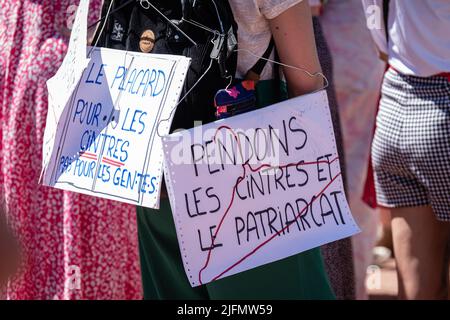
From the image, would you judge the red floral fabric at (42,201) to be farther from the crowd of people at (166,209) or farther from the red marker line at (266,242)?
the red marker line at (266,242)

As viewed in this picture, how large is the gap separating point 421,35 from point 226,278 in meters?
1.07

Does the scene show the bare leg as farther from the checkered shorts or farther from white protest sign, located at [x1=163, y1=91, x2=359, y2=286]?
white protest sign, located at [x1=163, y1=91, x2=359, y2=286]

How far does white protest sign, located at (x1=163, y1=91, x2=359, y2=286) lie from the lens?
7.49ft

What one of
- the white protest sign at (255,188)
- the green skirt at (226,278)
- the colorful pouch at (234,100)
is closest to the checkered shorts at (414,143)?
the green skirt at (226,278)

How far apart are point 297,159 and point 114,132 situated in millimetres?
471

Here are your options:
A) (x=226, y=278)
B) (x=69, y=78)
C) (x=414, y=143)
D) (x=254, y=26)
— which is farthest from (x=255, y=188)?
(x=414, y=143)

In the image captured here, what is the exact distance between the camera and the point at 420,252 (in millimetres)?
3197

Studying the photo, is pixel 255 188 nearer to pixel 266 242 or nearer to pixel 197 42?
pixel 266 242

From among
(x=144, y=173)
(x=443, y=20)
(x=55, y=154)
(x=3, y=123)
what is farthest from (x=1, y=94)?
(x=443, y=20)

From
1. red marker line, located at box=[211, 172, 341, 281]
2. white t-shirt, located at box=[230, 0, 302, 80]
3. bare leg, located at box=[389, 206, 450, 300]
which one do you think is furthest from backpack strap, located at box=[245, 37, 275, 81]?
bare leg, located at box=[389, 206, 450, 300]
